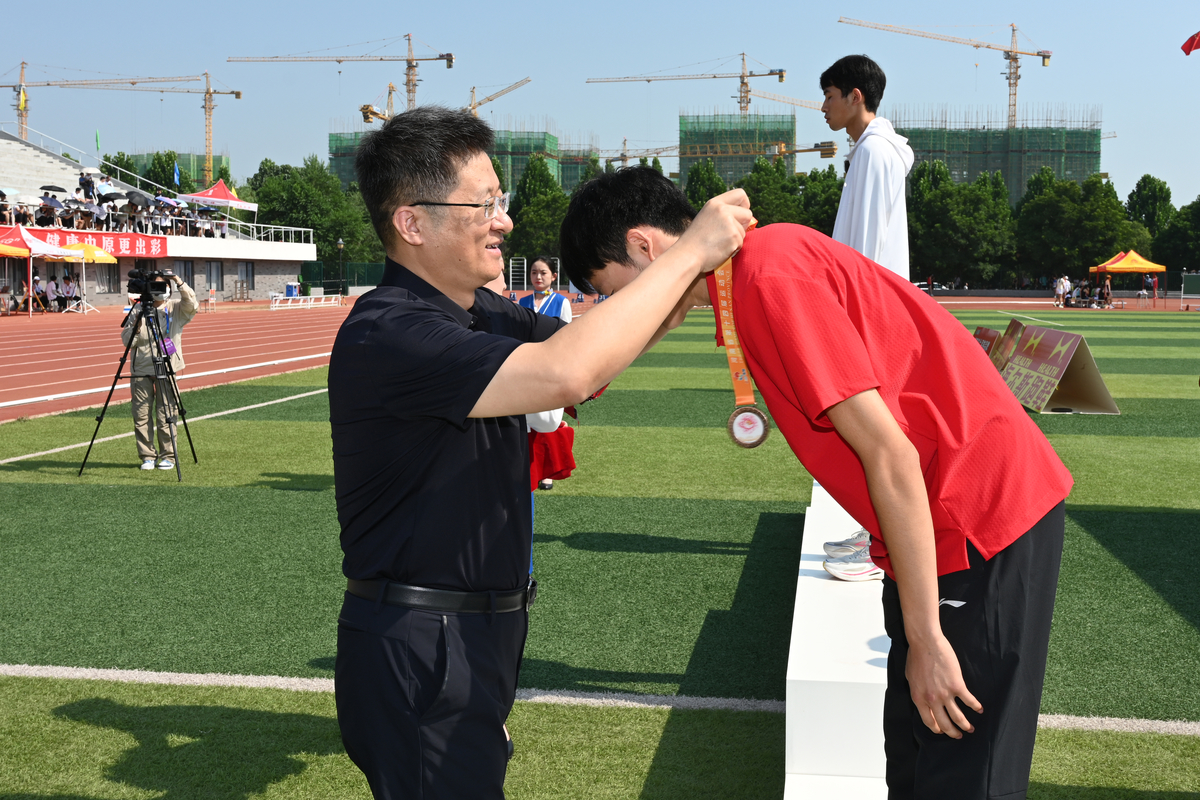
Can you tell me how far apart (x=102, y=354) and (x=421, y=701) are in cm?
2248

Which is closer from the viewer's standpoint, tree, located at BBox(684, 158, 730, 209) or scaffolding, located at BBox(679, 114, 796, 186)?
tree, located at BBox(684, 158, 730, 209)

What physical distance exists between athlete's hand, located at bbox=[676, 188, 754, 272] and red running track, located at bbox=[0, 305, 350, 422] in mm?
13386

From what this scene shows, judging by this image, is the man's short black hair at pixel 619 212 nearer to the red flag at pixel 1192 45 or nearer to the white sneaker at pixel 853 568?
the white sneaker at pixel 853 568

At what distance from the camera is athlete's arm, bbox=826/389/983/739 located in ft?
5.58

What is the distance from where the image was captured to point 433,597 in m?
1.97

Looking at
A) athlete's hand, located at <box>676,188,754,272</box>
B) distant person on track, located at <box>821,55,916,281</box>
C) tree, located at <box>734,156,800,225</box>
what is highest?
tree, located at <box>734,156,800,225</box>

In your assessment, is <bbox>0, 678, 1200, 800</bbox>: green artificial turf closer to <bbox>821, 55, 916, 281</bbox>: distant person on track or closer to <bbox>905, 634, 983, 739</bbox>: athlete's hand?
<bbox>905, 634, 983, 739</bbox>: athlete's hand

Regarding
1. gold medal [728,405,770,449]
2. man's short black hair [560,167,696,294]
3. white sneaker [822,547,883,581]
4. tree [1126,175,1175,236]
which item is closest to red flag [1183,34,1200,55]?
white sneaker [822,547,883,581]

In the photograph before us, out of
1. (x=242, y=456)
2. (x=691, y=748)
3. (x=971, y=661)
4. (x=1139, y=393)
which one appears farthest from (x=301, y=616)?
(x=1139, y=393)

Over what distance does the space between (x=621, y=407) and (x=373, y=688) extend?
11933 mm

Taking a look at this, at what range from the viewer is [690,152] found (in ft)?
443

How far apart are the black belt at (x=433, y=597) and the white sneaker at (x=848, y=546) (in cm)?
286

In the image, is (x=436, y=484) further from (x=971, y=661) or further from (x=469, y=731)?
(x=971, y=661)

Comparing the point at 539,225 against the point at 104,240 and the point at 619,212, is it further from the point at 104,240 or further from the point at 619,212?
the point at 619,212
